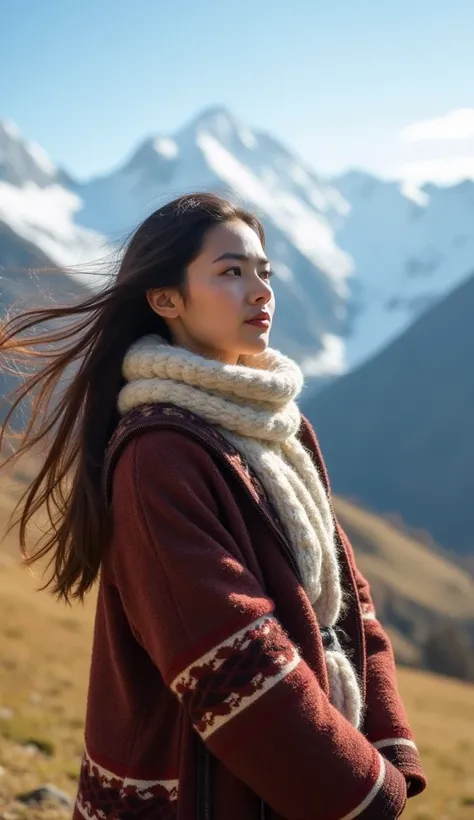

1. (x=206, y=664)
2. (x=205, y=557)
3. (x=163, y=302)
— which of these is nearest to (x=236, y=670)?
(x=206, y=664)

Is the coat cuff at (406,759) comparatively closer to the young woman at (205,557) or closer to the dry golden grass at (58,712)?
the young woman at (205,557)

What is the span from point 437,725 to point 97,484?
24.6 m

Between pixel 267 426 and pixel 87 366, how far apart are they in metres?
0.65

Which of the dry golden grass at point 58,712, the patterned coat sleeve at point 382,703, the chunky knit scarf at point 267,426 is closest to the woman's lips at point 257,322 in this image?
the chunky knit scarf at point 267,426

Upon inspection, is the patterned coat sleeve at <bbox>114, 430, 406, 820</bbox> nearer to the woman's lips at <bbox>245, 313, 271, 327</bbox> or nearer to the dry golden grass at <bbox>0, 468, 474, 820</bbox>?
the woman's lips at <bbox>245, 313, 271, 327</bbox>

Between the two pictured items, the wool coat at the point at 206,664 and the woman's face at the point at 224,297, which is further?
the woman's face at the point at 224,297

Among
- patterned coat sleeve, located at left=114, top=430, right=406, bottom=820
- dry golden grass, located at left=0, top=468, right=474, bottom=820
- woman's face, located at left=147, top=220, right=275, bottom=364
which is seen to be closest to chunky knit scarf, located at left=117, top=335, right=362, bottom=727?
woman's face, located at left=147, top=220, right=275, bottom=364

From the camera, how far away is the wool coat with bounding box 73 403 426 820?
2.26 meters

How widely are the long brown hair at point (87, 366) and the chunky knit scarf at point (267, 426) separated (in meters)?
0.15

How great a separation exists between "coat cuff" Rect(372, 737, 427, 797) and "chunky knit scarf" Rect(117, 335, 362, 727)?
210 millimetres

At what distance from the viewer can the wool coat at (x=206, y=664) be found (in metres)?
2.26

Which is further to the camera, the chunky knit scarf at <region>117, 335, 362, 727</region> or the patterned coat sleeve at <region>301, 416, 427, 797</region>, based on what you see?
the patterned coat sleeve at <region>301, 416, 427, 797</region>

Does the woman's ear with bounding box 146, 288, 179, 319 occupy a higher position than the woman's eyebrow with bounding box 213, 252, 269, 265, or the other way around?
the woman's eyebrow with bounding box 213, 252, 269, 265

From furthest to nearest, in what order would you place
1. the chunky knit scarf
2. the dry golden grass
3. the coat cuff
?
the dry golden grass
the coat cuff
the chunky knit scarf
